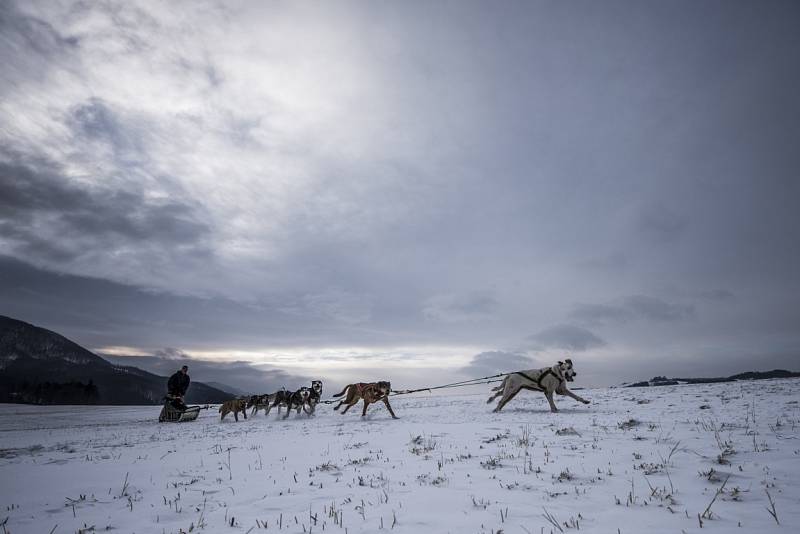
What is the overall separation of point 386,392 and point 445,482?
9.97 meters

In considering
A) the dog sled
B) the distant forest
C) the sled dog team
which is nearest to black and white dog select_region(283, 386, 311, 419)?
the sled dog team

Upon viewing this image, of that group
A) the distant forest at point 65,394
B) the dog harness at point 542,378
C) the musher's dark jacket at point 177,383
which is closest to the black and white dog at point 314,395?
the musher's dark jacket at point 177,383

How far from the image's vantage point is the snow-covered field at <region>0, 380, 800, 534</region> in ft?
12.6

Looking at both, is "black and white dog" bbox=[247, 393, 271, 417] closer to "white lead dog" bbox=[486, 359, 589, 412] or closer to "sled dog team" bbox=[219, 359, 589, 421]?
"sled dog team" bbox=[219, 359, 589, 421]

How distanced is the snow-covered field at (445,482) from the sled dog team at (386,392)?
3575mm

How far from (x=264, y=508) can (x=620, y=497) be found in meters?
4.24

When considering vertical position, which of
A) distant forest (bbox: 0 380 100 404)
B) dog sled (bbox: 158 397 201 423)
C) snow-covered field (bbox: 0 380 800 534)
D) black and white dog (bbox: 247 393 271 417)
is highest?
snow-covered field (bbox: 0 380 800 534)

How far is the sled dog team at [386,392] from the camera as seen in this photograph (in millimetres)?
13418

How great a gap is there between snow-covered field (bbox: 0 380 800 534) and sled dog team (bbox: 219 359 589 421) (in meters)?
3.57

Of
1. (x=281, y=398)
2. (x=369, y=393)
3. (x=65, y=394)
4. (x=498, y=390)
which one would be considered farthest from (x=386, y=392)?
(x=65, y=394)

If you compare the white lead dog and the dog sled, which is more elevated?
the white lead dog

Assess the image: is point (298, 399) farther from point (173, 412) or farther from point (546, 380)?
point (546, 380)

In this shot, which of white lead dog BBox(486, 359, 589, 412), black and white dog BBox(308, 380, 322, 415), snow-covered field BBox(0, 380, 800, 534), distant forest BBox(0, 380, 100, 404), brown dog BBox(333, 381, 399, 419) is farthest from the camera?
distant forest BBox(0, 380, 100, 404)

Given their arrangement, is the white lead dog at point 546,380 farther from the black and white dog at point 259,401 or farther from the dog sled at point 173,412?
the dog sled at point 173,412
